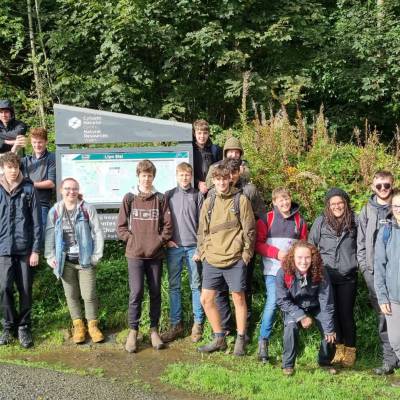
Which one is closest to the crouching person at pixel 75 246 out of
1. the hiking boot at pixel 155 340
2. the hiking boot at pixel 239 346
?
the hiking boot at pixel 155 340

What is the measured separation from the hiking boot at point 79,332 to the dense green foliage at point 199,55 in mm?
7303

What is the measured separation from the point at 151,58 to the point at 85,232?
8276 millimetres

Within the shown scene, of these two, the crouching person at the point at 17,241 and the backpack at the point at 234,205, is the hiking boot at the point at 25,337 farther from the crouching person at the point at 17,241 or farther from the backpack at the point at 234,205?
the backpack at the point at 234,205

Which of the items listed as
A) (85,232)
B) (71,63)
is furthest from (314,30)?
(85,232)

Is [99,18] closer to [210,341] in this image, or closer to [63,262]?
[63,262]

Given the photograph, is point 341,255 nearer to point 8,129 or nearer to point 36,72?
point 8,129

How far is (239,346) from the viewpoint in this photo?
6.13 meters

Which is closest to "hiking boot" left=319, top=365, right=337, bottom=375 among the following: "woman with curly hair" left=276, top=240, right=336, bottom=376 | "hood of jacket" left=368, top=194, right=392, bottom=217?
"woman with curly hair" left=276, top=240, right=336, bottom=376

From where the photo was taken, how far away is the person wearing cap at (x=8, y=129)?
7.78 m

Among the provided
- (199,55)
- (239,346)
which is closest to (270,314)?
(239,346)

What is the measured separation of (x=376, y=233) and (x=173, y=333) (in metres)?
2.68

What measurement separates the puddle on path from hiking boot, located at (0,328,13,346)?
11.6 inches

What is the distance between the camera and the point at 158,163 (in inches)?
292

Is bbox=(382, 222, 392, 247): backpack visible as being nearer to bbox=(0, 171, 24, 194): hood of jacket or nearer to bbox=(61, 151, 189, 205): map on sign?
bbox=(61, 151, 189, 205): map on sign
